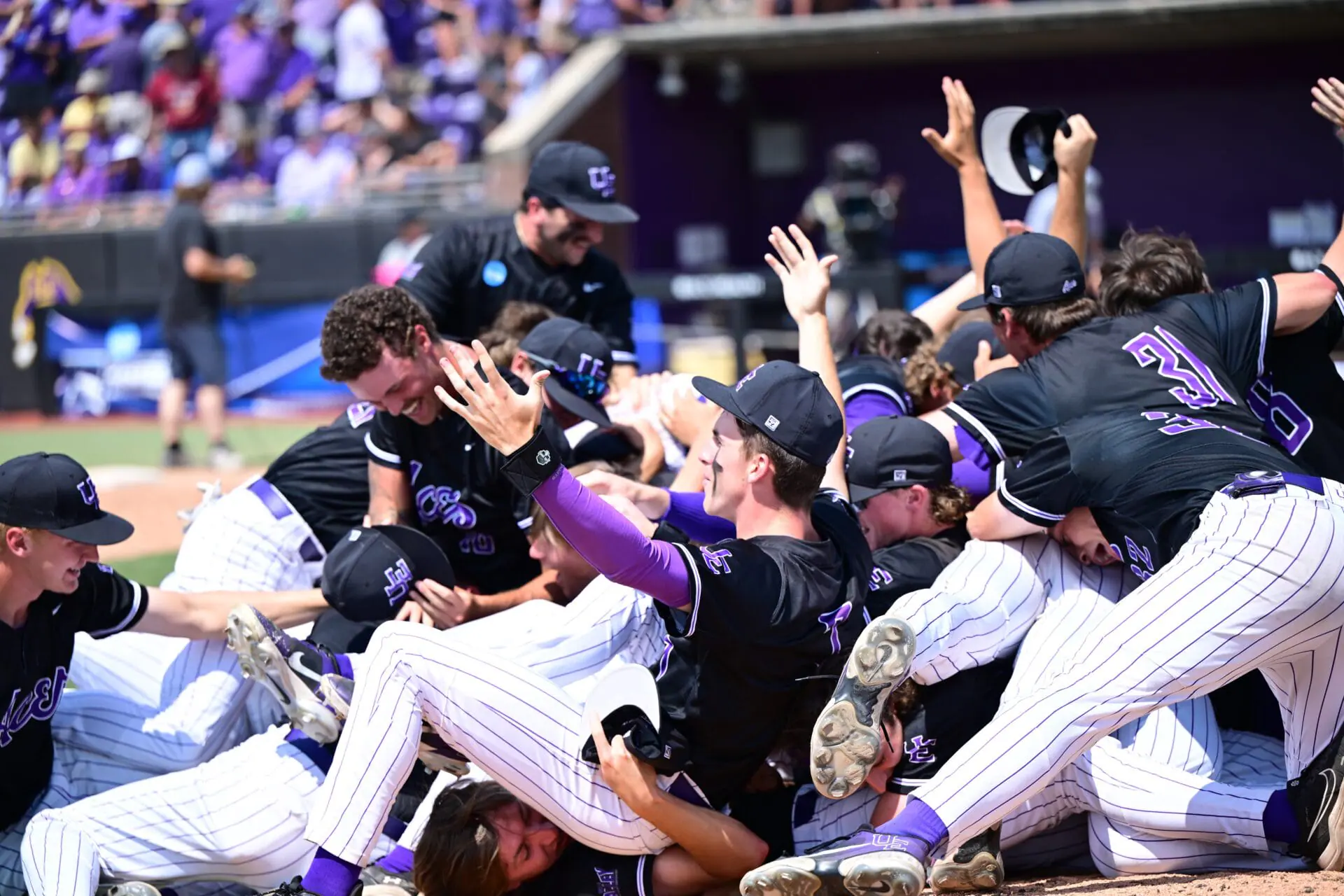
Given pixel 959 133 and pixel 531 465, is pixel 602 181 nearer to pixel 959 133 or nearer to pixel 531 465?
pixel 959 133

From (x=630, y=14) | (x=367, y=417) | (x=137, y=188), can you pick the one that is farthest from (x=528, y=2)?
(x=367, y=417)

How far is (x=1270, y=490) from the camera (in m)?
3.52

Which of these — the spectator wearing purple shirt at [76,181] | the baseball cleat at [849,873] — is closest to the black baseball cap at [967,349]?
the baseball cleat at [849,873]

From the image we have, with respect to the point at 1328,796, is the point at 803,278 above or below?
above

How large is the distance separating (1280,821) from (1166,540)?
0.73m

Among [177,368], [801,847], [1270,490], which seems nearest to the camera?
[1270,490]

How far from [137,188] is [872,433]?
11.5 meters

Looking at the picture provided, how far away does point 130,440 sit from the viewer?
13.0 metres

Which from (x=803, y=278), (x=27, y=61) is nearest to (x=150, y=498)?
(x=27, y=61)

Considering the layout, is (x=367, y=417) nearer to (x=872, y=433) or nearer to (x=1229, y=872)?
(x=872, y=433)

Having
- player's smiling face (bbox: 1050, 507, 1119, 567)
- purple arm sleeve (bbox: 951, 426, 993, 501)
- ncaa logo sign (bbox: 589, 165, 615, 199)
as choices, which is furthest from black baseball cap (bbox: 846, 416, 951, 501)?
ncaa logo sign (bbox: 589, 165, 615, 199)

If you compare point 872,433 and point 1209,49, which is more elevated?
point 872,433

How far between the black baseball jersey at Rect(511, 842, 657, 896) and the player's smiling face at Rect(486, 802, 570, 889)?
37 millimetres

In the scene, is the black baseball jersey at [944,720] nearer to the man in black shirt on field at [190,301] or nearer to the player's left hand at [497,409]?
the player's left hand at [497,409]
